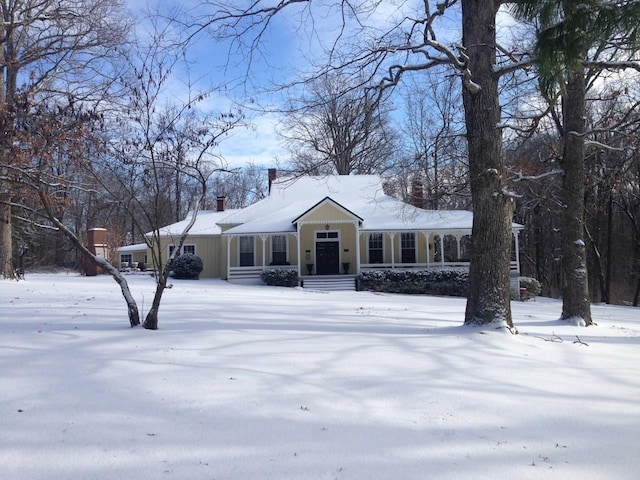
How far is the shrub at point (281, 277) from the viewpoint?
2380cm

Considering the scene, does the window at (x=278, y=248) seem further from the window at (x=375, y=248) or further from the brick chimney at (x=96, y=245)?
the brick chimney at (x=96, y=245)

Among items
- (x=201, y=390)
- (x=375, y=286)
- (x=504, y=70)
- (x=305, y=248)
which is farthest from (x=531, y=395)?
(x=305, y=248)

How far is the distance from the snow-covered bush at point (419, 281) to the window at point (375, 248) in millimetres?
3069

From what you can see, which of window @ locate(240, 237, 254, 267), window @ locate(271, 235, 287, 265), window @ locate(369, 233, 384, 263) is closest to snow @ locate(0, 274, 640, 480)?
window @ locate(369, 233, 384, 263)

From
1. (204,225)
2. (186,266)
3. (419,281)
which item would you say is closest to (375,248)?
(419,281)

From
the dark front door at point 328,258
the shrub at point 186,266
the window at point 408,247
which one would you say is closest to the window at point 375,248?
the window at point 408,247

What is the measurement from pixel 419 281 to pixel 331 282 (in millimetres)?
3982

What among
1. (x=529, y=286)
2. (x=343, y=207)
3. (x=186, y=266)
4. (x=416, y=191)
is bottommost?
(x=529, y=286)

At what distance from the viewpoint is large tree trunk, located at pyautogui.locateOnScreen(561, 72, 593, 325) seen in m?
10.6

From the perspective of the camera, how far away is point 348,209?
2598 centimetres

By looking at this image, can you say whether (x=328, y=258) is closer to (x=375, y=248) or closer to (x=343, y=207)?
(x=375, y=248)

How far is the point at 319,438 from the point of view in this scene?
3.60 metres

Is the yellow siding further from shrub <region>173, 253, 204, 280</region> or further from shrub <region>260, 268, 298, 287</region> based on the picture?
shrub <region>173, 253, 204, 280</region>

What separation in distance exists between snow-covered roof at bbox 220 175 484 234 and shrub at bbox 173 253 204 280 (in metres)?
2.26
